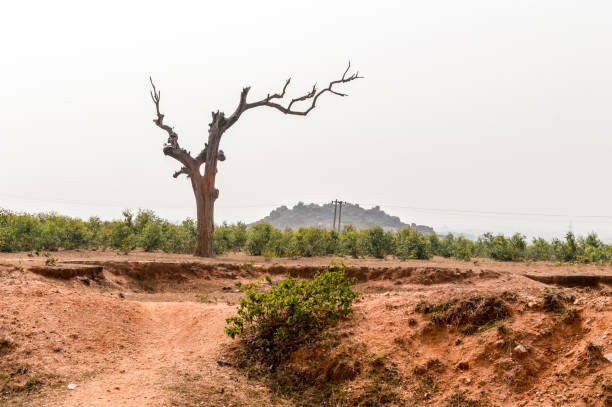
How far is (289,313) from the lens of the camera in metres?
5.83

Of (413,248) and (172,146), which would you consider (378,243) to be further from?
(172,146)

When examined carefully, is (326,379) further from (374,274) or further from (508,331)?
(374,274)

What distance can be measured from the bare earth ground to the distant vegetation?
38.3ft

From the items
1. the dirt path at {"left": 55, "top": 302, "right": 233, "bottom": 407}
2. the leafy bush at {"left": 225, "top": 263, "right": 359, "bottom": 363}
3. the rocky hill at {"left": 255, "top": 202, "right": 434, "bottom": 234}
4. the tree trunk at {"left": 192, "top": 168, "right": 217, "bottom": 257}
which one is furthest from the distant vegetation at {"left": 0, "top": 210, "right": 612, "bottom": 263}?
the rocky hill at {"left": 255, "top": 202, "right": 434, "bottom": 234}

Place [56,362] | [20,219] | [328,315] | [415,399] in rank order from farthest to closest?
[20,219] < [328,315] < [56,362] < [415,399]

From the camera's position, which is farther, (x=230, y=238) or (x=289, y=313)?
(x=230, y=238)

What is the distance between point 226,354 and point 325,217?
97009mm

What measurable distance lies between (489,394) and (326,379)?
5.75 feet

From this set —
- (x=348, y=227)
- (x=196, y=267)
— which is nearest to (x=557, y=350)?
(x=196, y=267)

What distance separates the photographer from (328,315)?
5.91 meters

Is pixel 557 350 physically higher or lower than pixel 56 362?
higher

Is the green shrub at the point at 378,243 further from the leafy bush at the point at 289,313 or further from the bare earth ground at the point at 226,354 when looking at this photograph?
the leafy bush at the point at 289,313

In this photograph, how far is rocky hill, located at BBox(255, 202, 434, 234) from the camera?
100562 mm

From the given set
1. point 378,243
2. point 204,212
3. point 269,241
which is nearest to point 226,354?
point 204,212
